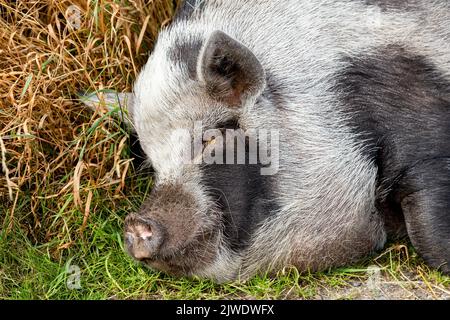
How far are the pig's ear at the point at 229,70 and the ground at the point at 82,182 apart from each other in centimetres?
83

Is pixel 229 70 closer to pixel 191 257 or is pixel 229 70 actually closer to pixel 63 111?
pixel 191 257

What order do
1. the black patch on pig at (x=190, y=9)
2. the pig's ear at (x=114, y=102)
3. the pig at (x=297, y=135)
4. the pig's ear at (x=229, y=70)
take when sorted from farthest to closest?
the pig's ear at (x=114, y=102), the black patch on pig at (x=190, y=9), the pig at (x=297, y=135), the pig's ear at (x=229, y=70)

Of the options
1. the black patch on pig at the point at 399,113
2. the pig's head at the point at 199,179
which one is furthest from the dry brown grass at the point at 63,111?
the black patch on pig at the point at 399,113

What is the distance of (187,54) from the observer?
4.00 m

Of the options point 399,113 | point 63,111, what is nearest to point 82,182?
point 63,111

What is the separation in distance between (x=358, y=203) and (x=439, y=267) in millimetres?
498

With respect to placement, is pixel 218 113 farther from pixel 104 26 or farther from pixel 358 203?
pixel 104 26

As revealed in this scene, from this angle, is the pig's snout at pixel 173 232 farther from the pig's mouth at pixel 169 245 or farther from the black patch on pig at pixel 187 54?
the black patch on pig at pixel 187 54

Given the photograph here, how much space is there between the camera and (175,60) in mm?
4016

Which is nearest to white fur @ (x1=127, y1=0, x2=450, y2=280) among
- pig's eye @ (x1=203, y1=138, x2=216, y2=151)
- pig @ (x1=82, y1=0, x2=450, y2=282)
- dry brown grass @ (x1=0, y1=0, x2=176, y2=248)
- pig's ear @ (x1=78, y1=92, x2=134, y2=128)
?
pig @ (x1=82, y1=0, x2=450, y2=282)

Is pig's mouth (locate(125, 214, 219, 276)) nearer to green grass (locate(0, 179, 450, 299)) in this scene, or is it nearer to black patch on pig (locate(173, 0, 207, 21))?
green grass (locate(0, 179, 450, 299))

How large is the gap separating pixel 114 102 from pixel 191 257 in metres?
1.14

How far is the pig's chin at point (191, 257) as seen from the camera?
12.3ft

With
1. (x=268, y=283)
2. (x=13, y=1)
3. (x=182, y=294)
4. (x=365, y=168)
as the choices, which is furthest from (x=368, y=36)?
(x=13, y=1)
